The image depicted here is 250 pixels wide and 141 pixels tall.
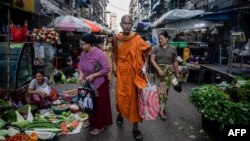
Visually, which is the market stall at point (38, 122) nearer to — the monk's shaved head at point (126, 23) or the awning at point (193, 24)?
Result: the monk's shaved head at point (126, 23)

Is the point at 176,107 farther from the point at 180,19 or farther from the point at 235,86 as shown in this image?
the point at 180,19

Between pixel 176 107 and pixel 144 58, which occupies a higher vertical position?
pixel 144 58

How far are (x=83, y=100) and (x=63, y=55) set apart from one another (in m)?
9.40

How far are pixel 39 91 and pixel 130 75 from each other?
2.74m

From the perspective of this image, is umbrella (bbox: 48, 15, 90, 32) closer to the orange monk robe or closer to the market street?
the market street

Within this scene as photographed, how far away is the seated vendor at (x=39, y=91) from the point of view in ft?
23.2

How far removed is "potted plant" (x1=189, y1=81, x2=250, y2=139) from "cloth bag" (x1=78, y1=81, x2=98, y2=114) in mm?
1888

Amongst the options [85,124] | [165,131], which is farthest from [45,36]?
[165,131]

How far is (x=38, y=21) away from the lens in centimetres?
1702

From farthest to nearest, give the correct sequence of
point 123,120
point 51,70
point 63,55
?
1. point 63,55
2. point 51,70
3. point 123,120

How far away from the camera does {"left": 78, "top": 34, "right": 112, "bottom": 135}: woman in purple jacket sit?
216 inches

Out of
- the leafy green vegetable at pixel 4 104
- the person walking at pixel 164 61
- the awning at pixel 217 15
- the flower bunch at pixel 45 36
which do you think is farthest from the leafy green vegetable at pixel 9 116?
the awning at pixel 217 15

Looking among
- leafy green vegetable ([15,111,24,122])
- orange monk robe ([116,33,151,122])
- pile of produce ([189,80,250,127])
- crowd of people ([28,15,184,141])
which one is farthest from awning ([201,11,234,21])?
leafy green vegetable ([15,111,24,122])

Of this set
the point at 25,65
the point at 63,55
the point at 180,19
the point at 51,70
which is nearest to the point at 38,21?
the point at 63,55
